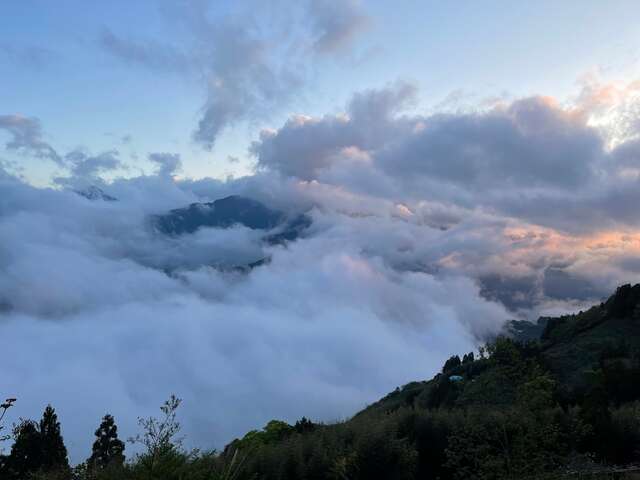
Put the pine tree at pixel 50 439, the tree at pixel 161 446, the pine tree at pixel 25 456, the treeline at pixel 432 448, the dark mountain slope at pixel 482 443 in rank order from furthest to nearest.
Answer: the pine tree at pixel 50 439 < the pine tree at pixel 25 456 < the dark mountain slope at pixel 482 443 < the treeline at pixel 432 448 < the tree at pixel 161 446

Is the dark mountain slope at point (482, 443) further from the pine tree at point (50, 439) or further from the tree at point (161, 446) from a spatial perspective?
the pine tree at point (50, 439)

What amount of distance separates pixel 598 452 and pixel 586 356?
3871 centimetres

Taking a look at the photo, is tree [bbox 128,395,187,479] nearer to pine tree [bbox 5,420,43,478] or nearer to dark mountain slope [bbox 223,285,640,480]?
dark mountain slope [bbox 223,285,640,480]

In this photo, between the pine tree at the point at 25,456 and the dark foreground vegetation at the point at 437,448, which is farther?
the pine tree at the point at 25,456

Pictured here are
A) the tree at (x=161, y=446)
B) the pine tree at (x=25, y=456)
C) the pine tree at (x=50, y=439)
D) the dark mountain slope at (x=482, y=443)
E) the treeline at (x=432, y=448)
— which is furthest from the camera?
the pine tree at (x=50, y=439)

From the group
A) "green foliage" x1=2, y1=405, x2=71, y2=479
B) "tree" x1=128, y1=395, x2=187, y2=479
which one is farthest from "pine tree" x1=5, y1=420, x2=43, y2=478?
"tree" x1=128, y1=395, x2=187, y2=479

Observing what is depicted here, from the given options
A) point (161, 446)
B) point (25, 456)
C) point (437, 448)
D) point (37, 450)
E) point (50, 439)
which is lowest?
point (437, 448)

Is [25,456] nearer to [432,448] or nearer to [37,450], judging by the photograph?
[37,450]

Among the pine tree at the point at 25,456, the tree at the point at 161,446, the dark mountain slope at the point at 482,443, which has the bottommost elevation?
the dark mountain slope at the point at 482,443

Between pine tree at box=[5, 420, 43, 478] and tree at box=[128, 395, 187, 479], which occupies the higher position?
pine tree at box=[5, 420, 43, 478]

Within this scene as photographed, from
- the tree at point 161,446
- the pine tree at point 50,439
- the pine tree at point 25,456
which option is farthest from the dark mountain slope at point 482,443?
the pine tree at point 50,439

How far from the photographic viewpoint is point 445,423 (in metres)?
16.5

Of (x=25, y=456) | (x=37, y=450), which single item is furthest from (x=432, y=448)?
(x=37, y=450)

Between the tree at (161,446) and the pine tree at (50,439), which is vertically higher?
the pine tree at (50,439)
